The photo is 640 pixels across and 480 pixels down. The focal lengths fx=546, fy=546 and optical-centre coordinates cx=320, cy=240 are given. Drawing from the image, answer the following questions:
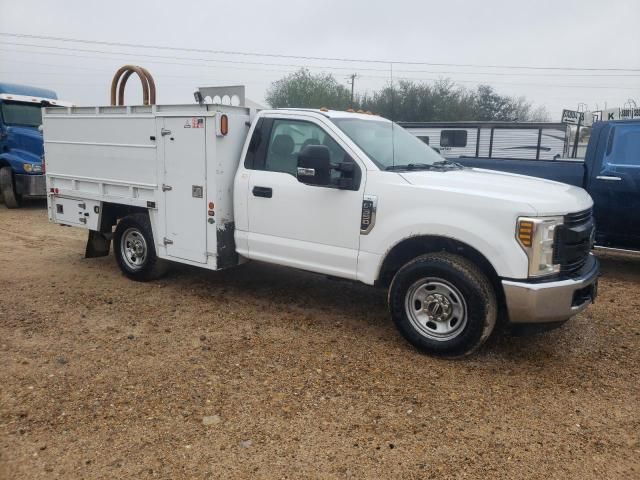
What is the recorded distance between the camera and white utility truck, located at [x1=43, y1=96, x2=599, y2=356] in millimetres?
4039

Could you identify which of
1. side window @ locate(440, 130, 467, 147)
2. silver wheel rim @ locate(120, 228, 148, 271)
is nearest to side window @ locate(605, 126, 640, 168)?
silver wheel rim @ locate(120, 228, 148, 271)

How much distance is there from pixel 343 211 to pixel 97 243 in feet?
12.8

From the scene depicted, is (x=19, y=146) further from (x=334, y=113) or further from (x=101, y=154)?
(x=334, y=113)

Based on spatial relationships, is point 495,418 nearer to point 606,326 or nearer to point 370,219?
point 370,219

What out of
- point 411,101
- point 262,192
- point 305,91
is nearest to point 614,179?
point 262,192

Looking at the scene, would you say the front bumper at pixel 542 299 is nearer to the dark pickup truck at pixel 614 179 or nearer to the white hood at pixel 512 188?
the white hood at pixel 512 188

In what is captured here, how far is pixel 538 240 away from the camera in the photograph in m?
3.89

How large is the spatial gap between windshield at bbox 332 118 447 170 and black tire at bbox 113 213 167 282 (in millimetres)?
2678

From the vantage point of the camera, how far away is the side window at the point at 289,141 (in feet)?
16.5

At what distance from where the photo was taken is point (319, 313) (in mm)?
5492

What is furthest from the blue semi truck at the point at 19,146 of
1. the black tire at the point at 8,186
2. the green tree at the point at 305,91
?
the green tree at the point at 305,91

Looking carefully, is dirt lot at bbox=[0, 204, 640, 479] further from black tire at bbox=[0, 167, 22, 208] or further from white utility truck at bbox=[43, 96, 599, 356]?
black tire at bbox=[0, 167, 22, 208]

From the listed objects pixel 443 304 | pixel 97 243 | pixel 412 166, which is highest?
pixel 412 166

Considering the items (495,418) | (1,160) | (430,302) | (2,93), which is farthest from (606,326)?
(2,93)
